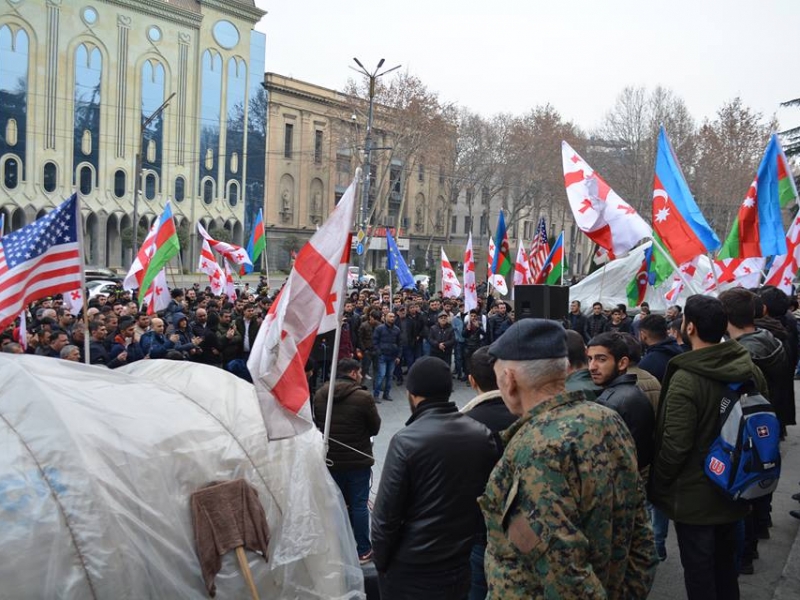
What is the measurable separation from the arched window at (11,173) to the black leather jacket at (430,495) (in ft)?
156

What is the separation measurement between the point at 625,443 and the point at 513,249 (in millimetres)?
73100

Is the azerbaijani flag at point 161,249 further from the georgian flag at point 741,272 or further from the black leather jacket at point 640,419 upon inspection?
the black leather jacket at point 640,419

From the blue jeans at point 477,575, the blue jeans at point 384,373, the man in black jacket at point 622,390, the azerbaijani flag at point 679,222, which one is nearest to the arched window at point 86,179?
the blue jeans at point 384,373

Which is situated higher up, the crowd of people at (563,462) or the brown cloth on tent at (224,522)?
the crowd of people at (563,462)

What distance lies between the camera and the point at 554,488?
229 centimetres

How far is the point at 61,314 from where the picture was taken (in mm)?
13375

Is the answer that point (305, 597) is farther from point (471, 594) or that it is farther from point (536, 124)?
point (536, 124)

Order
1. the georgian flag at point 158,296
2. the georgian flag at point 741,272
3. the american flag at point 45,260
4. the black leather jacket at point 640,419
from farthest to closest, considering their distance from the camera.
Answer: the georgian flag at point 158,296, the georgian flag at point 741,272, the american flag at point 45,260, the black leather jacket at point 640,419

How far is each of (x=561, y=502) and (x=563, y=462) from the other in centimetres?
12

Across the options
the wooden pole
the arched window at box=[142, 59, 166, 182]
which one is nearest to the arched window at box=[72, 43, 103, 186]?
the arched window at box=[142, 59, 166, 182]

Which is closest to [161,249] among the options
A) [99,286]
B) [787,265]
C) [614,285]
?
[787,265]

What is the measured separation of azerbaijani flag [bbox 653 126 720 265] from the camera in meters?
8.02

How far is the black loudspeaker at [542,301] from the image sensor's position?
6527 mm

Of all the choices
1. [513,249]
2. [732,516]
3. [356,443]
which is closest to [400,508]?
[732,516]
